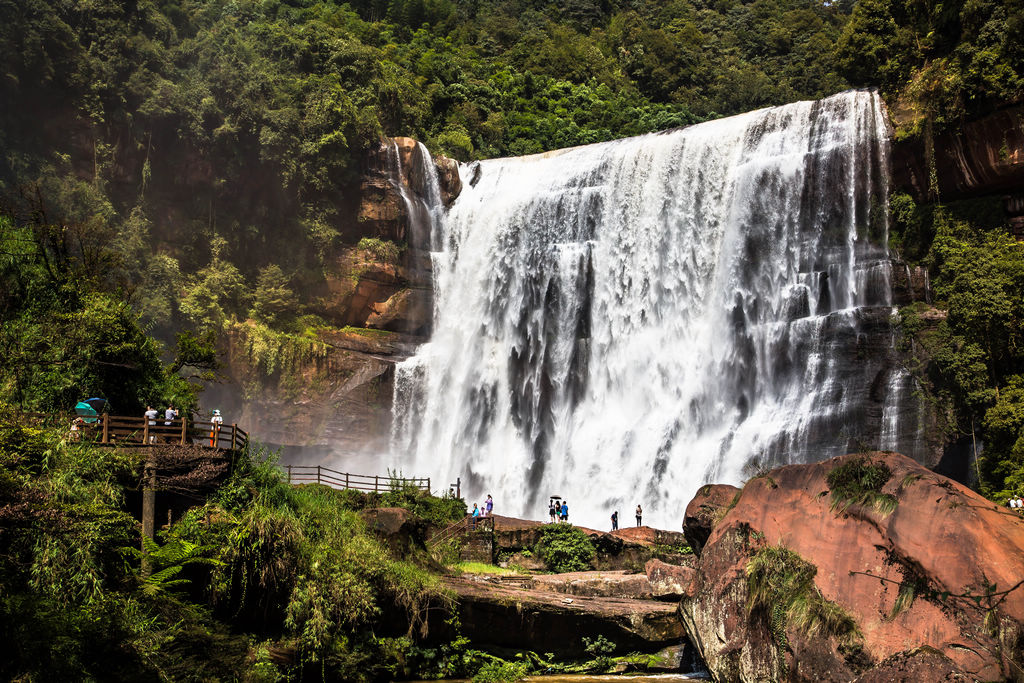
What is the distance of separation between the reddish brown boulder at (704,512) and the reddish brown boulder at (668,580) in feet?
10.3

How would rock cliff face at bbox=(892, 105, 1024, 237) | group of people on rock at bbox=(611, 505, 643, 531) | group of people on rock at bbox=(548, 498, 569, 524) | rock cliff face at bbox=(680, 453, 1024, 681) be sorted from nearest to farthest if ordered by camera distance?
rock cliff face at bbox=(680, 453, 1024, 681) < rock cliff face at bbox=(892, 105, 1024, 237) < group of people on rock at bbox=(548, 498, 569, 524) < group of people on rock at bbox=(611, 505, 643, 531)

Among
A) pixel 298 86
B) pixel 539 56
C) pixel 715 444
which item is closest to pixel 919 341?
pixel 715 444

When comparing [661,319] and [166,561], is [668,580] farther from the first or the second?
[661,319]

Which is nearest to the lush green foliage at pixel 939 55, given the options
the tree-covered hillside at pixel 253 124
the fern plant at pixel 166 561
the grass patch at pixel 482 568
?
the tree-covered hillside at pixel 253 124

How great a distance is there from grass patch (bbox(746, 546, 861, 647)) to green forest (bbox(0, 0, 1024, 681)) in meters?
6.59

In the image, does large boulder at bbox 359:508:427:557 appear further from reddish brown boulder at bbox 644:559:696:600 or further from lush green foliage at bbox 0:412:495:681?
reddish brown boulder at bbox 644:559:696:600

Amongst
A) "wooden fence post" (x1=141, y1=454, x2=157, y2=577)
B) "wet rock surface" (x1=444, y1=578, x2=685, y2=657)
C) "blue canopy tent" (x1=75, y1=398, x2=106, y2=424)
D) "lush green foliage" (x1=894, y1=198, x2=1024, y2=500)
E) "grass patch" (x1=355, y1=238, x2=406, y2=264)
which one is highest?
"grass patch" (x1=355, y1=238, x2=406, y2=264)

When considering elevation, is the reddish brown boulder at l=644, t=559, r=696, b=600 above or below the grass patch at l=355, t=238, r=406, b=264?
below

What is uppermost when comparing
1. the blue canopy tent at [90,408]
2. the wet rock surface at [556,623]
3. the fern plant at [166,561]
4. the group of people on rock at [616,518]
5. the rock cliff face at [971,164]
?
the rock cliff face at [971,164]

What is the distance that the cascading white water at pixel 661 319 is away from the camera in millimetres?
31344

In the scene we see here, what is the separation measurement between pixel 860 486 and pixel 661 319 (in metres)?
22.6

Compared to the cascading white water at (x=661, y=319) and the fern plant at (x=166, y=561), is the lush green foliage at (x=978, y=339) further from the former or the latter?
the fern plant at (x=166, y=561)

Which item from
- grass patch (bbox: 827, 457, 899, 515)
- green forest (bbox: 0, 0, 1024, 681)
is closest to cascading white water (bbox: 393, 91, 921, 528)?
green forest (bbox: 0, 0, 1024, 681)

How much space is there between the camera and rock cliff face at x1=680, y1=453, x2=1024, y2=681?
10.9 meters
